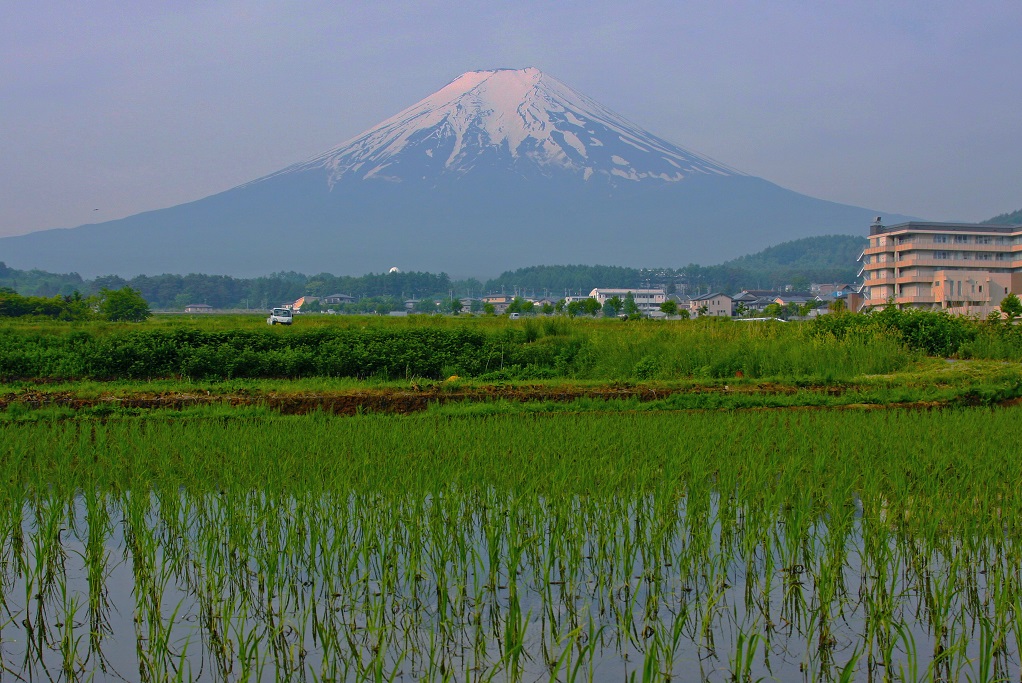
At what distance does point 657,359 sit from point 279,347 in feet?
24.1

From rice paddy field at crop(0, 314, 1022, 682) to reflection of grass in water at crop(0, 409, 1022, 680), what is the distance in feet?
0.07

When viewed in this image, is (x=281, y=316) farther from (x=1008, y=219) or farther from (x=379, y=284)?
(x=1008, y=219)

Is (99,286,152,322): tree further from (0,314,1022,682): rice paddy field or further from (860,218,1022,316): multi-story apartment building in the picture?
(860,218,1022,316): multi-story apartment building

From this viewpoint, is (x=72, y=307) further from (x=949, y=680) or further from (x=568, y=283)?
(x=568, y=283)

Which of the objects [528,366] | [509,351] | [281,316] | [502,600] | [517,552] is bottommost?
[502,600]

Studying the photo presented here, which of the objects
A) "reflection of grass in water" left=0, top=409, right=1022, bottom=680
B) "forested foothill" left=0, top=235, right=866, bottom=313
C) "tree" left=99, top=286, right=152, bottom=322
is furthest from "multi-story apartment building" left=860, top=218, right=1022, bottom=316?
"forested foothill" left=0, top=235, right=866, bottom=313

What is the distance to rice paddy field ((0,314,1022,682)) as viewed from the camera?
3.64 metres

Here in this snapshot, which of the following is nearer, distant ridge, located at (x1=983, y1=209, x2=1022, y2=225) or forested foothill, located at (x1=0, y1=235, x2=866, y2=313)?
forested foothill, located at (x1=0, y1=235, x2=866, y2=313)

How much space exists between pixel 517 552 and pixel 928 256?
65.0m

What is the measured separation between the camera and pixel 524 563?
482 cm

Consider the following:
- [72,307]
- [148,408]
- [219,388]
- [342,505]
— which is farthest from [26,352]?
[72,307]

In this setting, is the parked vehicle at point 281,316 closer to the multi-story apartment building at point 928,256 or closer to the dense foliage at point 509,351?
the dense foliage at point 509,351

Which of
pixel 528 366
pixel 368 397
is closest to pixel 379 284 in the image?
pixel 528 366

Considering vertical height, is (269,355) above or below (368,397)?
above
